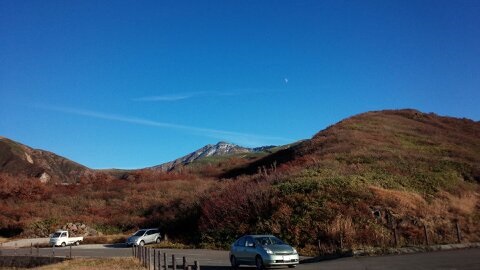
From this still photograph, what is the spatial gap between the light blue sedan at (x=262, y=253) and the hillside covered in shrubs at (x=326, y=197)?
7.17 metres

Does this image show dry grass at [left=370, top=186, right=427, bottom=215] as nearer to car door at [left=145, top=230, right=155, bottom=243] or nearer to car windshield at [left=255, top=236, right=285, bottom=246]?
car windshield at [left=255, top=236, right=285, bottom=246]

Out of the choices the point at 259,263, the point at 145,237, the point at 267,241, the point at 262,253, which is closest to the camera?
the point at 262,253

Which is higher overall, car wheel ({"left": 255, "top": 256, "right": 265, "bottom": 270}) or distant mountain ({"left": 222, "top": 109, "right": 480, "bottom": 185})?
distant mountain ({"left": 222, "top": 109, "right": 480, "bottom": 185})

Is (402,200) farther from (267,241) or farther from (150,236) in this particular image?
(150,236)

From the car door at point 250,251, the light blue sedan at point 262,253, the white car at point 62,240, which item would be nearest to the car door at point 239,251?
the light blue sedan at point 262,253

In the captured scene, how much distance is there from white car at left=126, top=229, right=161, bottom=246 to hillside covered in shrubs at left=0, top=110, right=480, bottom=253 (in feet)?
5.39

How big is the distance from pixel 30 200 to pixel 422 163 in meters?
60.4

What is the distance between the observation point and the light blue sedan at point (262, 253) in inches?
758

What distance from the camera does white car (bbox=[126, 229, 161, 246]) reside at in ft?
141

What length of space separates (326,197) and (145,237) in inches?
745

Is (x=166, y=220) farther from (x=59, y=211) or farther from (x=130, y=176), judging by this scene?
(x=130, y=176)

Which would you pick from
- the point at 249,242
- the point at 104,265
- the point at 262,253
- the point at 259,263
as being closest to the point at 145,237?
the point at 104,265

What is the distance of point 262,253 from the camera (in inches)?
768

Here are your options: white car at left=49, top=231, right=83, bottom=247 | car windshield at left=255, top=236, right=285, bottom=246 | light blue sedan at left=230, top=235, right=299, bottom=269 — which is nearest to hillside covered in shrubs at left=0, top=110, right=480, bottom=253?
car windshield at left=255, top=236, right=285, bottom=246
